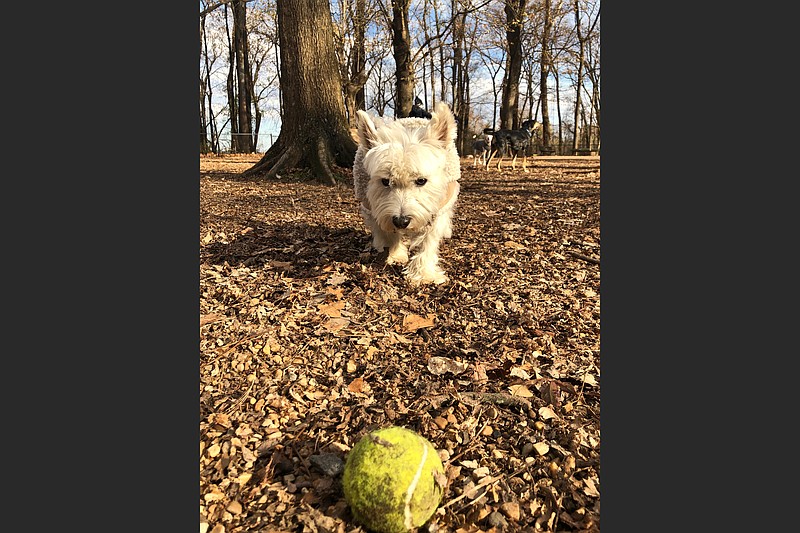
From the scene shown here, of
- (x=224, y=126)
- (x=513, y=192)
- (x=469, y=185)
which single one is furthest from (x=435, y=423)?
(x=224, y=126)

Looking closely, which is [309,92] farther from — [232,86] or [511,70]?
[232,86]

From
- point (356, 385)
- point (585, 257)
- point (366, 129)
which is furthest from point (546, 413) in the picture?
point (366, 129)

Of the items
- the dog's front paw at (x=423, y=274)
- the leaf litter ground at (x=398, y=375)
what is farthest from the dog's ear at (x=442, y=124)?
the leaf litter ground at (x=398, y=375)

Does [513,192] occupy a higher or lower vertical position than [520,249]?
higher

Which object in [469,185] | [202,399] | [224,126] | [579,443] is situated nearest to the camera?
[579,443]

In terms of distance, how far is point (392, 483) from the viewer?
2.04 m

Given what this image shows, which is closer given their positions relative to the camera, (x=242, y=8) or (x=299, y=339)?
(x=299, y=339)

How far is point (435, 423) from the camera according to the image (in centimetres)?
276

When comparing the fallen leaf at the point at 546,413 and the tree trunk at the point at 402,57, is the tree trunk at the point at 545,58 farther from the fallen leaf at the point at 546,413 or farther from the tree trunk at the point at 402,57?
the fallen leaf at the point at 546,413

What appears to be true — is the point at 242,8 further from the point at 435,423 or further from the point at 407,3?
the point at 435,423

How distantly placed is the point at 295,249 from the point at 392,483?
4146mm

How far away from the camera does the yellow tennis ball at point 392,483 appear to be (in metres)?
2.04

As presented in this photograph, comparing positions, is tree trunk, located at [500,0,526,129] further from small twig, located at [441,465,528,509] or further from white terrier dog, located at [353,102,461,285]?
small twig, located at [441,465,528,509]

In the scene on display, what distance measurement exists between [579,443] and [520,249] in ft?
11.4
